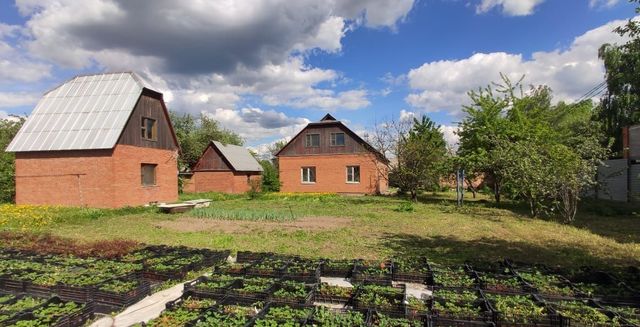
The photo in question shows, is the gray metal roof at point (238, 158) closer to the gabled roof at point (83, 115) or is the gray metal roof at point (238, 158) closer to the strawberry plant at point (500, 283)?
the gabled roof at point (83, 115)

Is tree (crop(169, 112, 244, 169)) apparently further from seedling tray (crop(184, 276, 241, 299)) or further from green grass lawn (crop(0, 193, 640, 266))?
seedling tray (crop(184, 276, 241, 299))

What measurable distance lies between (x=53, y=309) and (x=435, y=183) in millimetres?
22222

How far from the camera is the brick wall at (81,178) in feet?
56.9

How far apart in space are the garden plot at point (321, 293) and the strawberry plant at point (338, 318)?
1 cm

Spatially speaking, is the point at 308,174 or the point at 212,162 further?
the point at 212,162

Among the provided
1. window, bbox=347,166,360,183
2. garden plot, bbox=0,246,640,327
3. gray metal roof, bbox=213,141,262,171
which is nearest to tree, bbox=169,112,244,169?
gray metal roof, bbox=213,141,262,171

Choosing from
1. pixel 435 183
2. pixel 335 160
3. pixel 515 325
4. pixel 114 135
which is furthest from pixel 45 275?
pixel 335 160

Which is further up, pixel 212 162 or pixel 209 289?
pixel 212 162

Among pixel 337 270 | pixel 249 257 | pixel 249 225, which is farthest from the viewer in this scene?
pixel 249 225

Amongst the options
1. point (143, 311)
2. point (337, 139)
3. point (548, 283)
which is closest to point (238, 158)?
point (337, 139)

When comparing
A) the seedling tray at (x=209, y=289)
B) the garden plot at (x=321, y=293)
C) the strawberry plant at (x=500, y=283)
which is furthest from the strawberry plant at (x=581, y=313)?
the seedling tray at (x=209, y=289)

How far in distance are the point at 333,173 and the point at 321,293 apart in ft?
78.3

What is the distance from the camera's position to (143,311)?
16.0 ft

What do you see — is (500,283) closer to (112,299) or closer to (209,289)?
(209,289)
